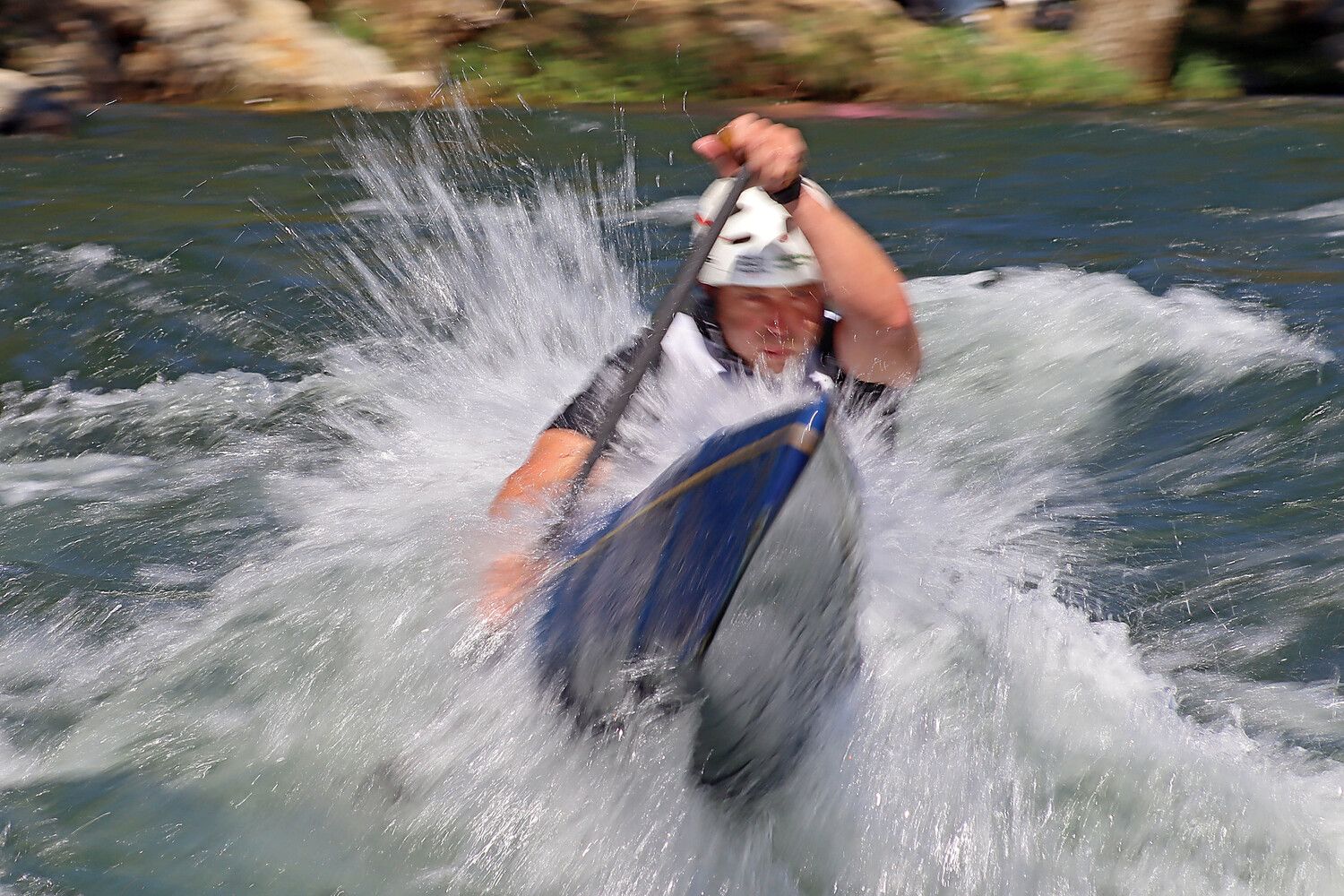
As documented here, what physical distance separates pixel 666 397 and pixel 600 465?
0.80 ft

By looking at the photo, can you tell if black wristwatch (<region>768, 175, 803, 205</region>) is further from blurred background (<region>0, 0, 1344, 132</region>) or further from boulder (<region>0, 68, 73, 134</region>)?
blurred background (<region>0, 0, 1344, 132</region>)

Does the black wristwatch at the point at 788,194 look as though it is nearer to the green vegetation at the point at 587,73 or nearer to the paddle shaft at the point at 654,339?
the paddle shaft at the point at 654,339

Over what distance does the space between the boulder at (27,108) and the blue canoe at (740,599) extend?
33.0ft

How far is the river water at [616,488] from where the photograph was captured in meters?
2.88

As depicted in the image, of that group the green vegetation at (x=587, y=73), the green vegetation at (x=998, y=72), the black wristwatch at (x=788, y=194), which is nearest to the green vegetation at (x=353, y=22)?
the green vegetation at (x=587, y=73)

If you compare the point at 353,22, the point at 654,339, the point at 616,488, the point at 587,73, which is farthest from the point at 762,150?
the point at 353,22

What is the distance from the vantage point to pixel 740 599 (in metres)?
2.53

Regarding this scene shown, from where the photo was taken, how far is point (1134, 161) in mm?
9281

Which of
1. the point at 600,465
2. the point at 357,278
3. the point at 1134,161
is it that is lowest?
the point at 1134,161

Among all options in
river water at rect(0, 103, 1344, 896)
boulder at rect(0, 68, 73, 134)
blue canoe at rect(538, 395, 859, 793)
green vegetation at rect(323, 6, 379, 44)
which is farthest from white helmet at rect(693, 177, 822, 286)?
green vegetation at rect(323, 6, 379, 44)

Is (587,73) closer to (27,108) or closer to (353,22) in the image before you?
(353,22)

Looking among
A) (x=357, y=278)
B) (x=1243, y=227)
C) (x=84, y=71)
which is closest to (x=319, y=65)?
(x=84, y=71)

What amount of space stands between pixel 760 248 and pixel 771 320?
205 millimetres

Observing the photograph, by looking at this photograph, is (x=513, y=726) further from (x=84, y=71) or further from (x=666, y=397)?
(x=84, y=71)
